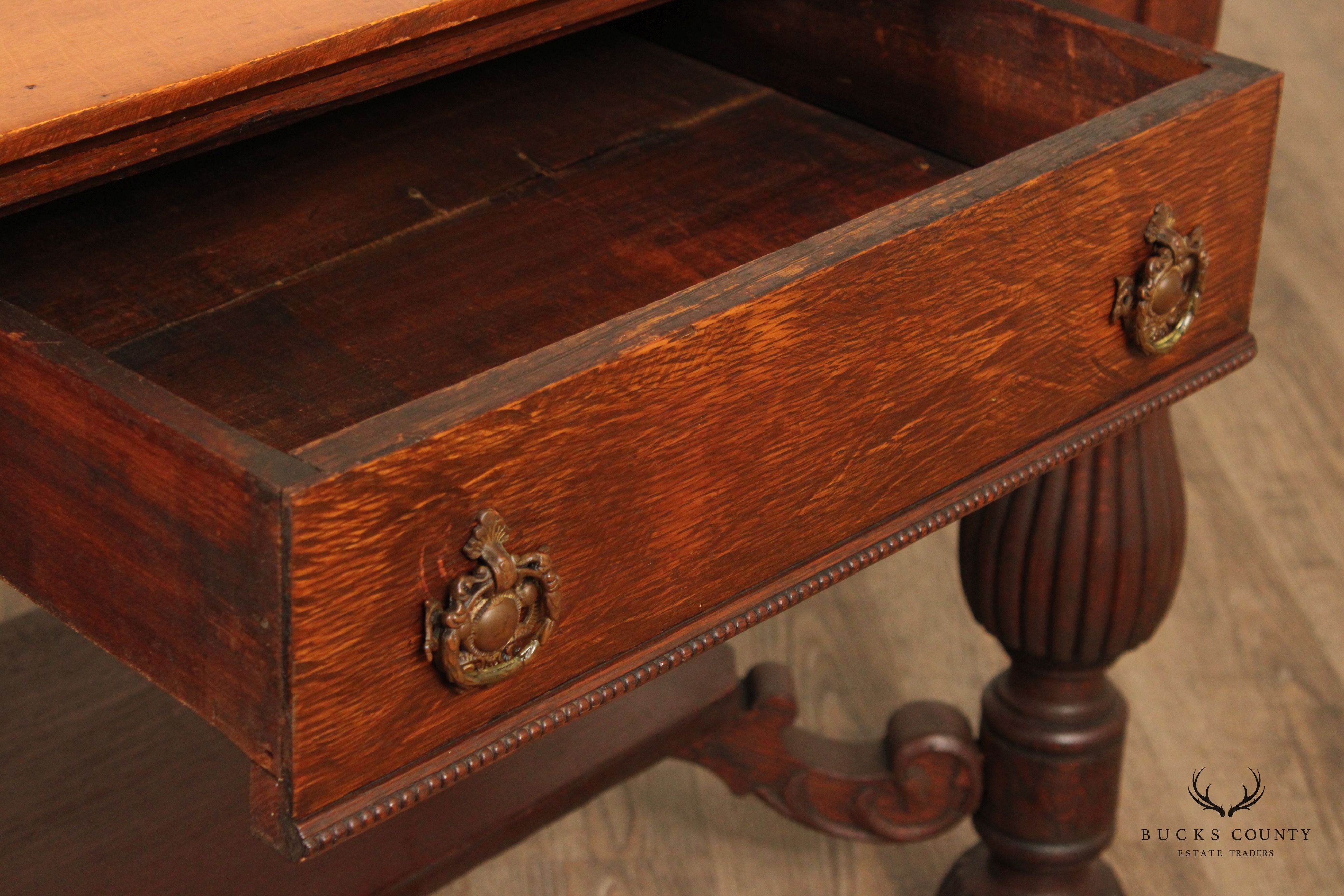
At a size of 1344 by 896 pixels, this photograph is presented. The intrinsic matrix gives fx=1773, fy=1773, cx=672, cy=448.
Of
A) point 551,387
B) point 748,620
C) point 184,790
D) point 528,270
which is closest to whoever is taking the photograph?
point 551,387

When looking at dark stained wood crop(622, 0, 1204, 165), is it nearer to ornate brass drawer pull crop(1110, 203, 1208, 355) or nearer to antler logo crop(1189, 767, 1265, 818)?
ornate brass drawer pull crop(1110, 203, 1208, 355)

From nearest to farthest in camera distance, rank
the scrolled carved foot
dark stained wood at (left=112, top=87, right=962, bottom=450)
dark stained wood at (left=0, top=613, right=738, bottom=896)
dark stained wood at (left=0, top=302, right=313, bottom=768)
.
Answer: dark stained wood at (left=0, top=302, right=313, bottom=768)
dark stained wood at (left=112, top=87, right=962, bottom=450)
dark stained wood at (left=0, top=613, right=738, bottom=896)
the scrolled carved foot

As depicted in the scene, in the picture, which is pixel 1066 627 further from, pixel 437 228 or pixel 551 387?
pixel 551 387

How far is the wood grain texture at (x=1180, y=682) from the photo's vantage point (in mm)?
1262

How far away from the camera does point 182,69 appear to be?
Result: 588 millimetres

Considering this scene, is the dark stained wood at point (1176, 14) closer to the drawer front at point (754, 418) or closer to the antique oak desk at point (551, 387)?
the antique oak desk at point (551, 387)

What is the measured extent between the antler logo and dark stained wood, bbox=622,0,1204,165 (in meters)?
0.63

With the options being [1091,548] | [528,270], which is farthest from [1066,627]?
[528,270]

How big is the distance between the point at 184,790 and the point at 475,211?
38cm

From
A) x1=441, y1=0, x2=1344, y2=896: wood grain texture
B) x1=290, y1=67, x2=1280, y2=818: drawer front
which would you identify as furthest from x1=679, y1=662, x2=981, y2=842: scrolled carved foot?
x1=290, y1=67, x2=1280, y2=818: drawer front

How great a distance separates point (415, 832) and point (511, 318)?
0.40 m

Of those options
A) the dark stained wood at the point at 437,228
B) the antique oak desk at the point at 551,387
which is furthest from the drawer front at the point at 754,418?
the dark stained wood at the point at 437,228

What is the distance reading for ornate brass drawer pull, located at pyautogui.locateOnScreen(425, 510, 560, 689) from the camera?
1.79 feet

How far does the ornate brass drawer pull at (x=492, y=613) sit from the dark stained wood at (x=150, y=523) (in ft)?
0.19
